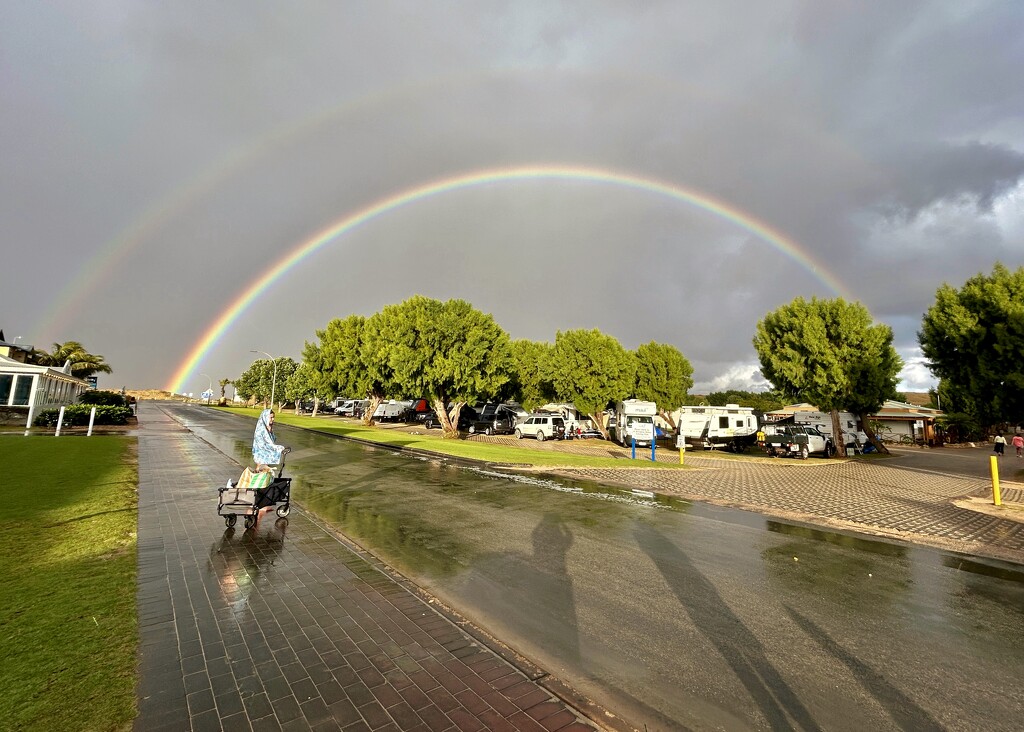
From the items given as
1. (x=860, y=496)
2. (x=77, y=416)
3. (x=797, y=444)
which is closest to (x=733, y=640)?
(x=860, y=496)

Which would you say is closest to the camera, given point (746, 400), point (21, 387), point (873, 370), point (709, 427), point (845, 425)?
point (873, 370)

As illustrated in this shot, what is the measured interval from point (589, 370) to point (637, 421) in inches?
216

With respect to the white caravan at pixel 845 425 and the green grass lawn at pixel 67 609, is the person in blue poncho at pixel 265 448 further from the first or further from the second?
the white caravan at pixel 845 425

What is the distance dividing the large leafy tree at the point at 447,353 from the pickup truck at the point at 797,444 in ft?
57.5

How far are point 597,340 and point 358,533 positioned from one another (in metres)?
27.8

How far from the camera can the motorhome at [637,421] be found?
97.1ft

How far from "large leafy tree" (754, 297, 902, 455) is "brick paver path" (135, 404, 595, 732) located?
28.3 meters

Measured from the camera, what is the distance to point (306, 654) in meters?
4.00

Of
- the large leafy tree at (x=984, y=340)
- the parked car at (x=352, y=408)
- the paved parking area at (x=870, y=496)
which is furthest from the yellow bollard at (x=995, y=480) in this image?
the parked car at (x=352, y=408)

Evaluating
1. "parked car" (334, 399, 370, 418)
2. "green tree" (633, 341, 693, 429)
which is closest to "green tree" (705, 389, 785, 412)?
"green tree" (633, 341, 693, 429)

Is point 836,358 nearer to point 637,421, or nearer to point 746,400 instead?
point 637,421

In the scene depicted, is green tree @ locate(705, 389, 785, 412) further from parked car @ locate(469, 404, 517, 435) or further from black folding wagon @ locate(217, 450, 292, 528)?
black folding wagon @ locate(217, 450, 292, 528)

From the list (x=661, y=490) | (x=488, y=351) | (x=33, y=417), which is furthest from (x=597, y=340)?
(x=33, y=417)

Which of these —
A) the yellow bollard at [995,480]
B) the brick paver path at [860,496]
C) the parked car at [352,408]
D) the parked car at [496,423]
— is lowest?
the brick paver path at [860,496]
